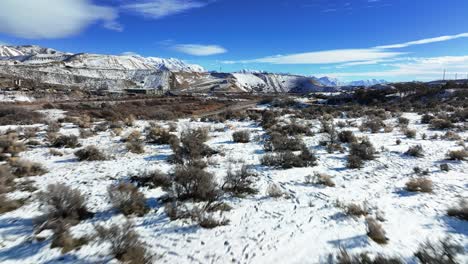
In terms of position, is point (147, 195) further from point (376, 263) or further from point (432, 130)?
point (432, 130)

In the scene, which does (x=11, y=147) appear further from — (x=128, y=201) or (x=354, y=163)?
(x=354, y=163)

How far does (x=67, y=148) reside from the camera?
47.0 feet

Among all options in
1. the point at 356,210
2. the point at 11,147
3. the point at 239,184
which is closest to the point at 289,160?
the point at 239,184

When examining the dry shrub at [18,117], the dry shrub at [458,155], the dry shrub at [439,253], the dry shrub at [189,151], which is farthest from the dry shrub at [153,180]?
the dry shrub at [18,117]

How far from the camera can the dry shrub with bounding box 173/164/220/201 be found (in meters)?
8.19

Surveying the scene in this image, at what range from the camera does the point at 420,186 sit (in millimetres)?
9055

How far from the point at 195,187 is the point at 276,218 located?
2.31 m

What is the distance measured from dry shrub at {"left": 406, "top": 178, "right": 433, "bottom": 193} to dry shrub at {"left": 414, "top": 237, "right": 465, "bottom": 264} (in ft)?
10.4

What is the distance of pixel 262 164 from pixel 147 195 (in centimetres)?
489

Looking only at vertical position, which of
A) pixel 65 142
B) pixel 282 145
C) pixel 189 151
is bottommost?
pixel 282 145

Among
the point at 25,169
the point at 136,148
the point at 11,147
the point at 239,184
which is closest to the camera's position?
the point at 239,184

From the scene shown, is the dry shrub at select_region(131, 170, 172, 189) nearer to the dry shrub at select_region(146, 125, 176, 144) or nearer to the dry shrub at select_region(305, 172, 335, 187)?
the dry shrub at select_region(305, 172, 335, 187)

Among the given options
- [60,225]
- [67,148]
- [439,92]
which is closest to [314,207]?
[60,225]

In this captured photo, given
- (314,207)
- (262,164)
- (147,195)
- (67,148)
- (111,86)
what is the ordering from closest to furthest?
(314,207)
(147,195)
(262,164)
(67,148)
(111,86)
